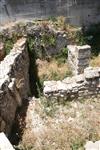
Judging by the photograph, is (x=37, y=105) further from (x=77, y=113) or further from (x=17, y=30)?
(x=17, y=30)

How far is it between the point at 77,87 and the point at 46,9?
5412 millimetres

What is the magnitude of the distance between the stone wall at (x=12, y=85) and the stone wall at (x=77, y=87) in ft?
3.12

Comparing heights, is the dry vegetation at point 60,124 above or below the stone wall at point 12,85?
below

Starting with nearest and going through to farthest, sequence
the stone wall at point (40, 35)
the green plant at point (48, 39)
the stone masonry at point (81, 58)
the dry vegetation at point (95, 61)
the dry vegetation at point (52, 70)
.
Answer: the stone masonry at point (81, 58) < the dry vegetation at point (95, 61) < the dry vegetation at point (52, 70) < the stone wall at point (40, 35) < the green plant at point (48, 39)

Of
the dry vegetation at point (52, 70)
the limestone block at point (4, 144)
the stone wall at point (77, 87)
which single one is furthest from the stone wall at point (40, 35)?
the limestone block at point (4, 144)

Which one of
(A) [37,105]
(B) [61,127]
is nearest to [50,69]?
(A) [37,105]

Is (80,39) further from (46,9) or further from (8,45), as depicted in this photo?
(8,45)

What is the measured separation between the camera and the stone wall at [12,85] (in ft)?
31.6

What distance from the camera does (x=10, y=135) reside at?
9.71 meters

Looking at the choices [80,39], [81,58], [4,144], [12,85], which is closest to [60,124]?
[12,85]

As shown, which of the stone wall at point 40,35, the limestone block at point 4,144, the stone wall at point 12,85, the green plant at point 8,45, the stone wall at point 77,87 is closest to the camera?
the limestone block at point 4,144

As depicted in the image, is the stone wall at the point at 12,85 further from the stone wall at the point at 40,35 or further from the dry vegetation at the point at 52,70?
the stone wall at the point at 40,35

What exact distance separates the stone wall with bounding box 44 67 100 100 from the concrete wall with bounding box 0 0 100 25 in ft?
16.6

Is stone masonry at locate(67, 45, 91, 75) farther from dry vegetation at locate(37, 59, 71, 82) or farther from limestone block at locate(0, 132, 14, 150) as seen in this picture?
limestone block at locate(0, 132, 14, 150)
